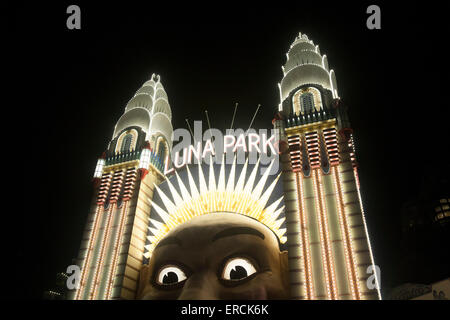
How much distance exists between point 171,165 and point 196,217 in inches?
249

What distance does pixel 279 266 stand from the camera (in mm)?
15883

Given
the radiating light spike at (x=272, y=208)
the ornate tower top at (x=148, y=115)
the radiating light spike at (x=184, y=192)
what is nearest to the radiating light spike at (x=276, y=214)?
the radiating light spike at (x=272, y=208)

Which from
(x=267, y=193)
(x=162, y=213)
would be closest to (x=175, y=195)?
(x=162, y=213)

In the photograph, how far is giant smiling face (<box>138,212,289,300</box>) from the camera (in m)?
14.8

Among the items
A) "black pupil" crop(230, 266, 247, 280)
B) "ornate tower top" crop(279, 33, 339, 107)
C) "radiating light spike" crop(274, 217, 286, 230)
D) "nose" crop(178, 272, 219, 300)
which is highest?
"ornate tower top" crop(279, 33, 339, 107)

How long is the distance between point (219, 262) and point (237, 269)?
2.75ft

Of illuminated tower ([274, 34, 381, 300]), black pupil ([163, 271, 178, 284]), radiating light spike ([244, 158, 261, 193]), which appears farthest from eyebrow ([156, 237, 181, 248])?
illuminated tower ([274, 34, 381, 300])

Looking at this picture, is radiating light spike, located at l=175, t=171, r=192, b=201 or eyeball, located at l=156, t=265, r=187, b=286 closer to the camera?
eyeball, located at l=156, t=265, r=187, b=286

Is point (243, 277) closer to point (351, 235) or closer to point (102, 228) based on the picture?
point (351, 235)

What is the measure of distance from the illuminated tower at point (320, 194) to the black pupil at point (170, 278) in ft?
17.5

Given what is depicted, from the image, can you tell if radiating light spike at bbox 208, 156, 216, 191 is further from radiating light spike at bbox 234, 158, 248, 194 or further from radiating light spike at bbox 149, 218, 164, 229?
radiating light spike at bbox 149, 218, 164, 229

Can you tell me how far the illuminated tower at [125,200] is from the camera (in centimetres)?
1861

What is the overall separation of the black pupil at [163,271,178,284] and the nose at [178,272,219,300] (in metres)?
0.98
